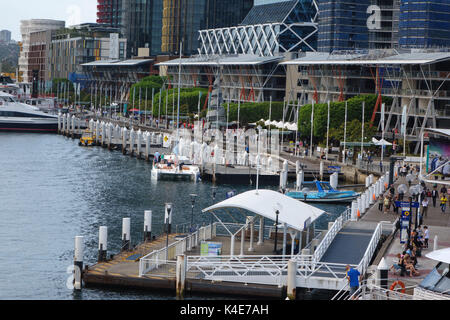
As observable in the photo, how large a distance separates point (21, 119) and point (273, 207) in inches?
5626

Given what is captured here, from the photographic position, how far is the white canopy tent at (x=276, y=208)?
4603 centimetres

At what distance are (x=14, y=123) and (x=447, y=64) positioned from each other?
92.2 m

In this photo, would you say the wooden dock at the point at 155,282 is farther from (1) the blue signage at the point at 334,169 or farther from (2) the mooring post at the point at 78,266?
(1) the blue signage at the point at 334,169

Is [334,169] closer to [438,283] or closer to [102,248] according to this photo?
[102,248]

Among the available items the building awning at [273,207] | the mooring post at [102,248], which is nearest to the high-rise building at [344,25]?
the building awning at [273,207]

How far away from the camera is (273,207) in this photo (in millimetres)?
47031

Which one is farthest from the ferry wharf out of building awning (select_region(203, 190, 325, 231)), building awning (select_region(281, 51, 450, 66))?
building awning (select_region(281, 51, 450, 66))

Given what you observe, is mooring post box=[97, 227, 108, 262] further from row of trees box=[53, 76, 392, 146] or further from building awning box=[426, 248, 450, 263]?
row of trees box=[53, 76, 392, 146]

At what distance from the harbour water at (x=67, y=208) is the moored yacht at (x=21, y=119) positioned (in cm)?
4172

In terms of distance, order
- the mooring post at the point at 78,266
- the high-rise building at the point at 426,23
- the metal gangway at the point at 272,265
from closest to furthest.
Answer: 1. the metal gangway at the point at 272,265
2. the mooring post at the point at 78,266
3. the high-rise building at the point at 426,23

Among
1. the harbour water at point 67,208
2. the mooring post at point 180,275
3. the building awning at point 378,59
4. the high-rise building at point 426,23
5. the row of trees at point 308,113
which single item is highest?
the high-rise building at point 426,23

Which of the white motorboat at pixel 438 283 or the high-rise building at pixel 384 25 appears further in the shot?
the high-rise building at pixel 384 25

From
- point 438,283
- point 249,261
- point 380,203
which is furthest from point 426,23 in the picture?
point 438,283
